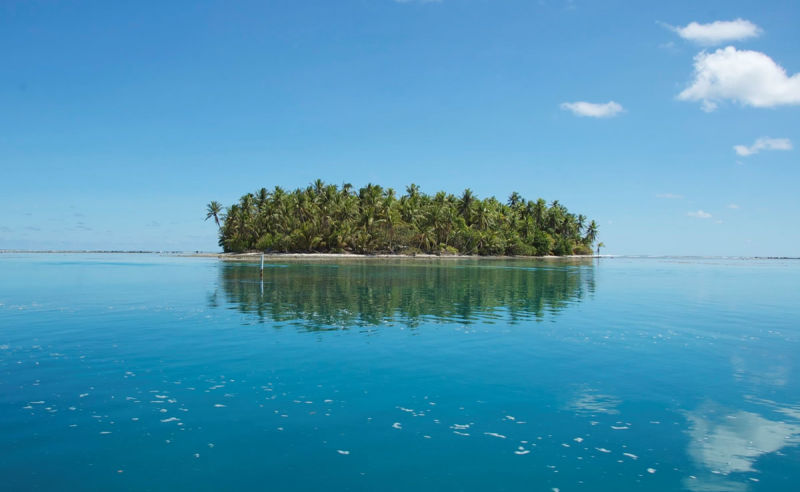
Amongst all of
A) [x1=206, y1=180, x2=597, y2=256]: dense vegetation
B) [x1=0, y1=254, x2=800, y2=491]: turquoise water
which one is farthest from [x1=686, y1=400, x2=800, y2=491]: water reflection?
[x1=206, y1=180, x2=597, y2=256]: dense vegetation

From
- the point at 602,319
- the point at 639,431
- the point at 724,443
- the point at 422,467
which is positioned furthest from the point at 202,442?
the point at 602,319

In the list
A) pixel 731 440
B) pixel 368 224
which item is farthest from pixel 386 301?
pixel 368 224

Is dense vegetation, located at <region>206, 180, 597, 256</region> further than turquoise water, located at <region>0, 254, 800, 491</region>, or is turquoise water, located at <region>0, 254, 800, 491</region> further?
dense vegetation, located at <region>206, 180, 597, 256</region>

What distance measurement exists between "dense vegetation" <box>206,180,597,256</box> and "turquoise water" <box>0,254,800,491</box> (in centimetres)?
11339

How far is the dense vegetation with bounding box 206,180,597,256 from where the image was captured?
465ft

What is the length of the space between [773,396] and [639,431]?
6.07 meters

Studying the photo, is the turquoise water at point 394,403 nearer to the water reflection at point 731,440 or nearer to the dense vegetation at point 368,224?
the water reflection at point 731,440

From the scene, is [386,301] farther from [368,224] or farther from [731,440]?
[368,224]

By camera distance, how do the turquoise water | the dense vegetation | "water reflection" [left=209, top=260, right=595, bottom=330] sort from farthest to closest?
1. the dense vegetation
2. "water reflection" [left=209, top=260, right=595, bottom=330]
3. the turquoise water

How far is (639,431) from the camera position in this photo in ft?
38.1

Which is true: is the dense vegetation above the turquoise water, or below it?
above

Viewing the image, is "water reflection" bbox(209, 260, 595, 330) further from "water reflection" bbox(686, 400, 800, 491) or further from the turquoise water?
"water reflection" bbox(686, 400, 800, 491)

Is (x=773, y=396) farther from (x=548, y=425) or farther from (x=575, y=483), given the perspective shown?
(x=575, y=483)

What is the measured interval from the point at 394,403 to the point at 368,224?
12683cm
